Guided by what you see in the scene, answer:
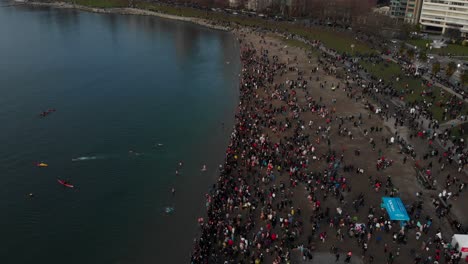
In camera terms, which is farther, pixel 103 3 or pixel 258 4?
pixel 103 3

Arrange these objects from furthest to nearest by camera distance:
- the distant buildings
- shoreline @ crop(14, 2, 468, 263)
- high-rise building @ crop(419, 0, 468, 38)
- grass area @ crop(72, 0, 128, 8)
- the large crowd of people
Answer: grass area @ crop(72, 0, 128, 8), the distant buildings, high-rise building @ crop(419, 0, 468, 38), shoreline @ crop(14, 2, 468, 263), the large crowd of people

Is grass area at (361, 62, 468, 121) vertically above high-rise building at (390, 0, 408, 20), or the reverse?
high-rise building at (390, 0, 408, 20)

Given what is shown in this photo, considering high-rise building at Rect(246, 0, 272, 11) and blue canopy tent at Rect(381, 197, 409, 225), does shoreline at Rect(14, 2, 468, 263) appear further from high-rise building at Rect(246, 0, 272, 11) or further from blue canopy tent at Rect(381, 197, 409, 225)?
high-rise building at Rect(246, 0, 272, 11)

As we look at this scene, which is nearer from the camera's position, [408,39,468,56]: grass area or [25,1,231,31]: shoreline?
[408,39,468,56]: grass area

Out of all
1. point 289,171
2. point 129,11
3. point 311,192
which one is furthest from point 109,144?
point 129,11

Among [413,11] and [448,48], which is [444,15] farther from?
[448,48]

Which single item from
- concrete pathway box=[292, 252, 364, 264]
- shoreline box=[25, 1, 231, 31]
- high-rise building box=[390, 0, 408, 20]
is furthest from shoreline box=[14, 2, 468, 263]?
high-rise building box=[390, 0, 408, 20]
